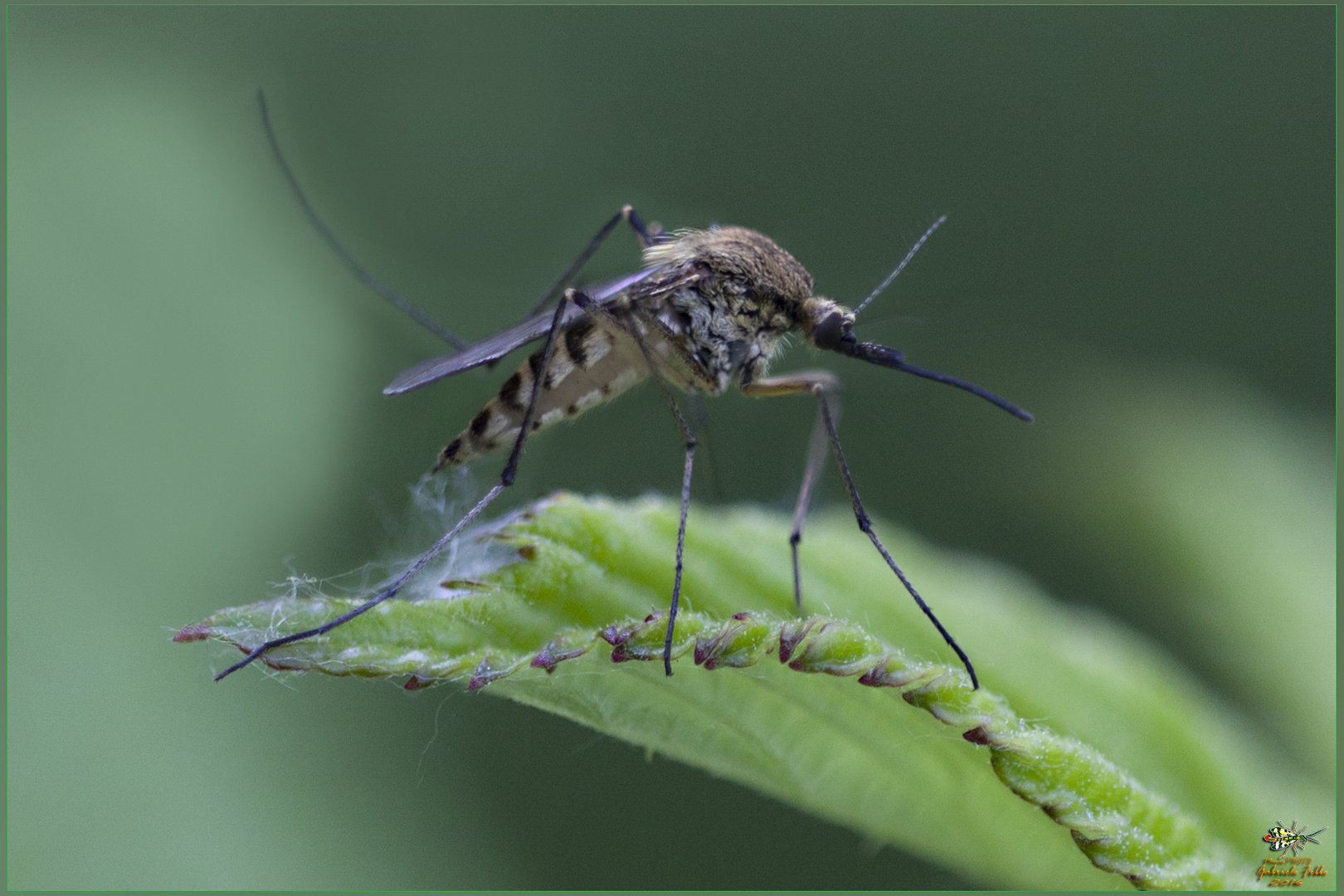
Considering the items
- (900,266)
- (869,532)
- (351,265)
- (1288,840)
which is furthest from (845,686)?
(351,265)

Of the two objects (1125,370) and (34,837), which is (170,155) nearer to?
(34,837)

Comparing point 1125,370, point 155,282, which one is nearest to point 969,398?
point 1125,370

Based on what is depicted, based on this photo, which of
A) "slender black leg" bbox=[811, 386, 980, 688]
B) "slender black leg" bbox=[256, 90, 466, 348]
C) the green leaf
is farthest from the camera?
"slender black leg" bbox=[256, 90, 466, 348]

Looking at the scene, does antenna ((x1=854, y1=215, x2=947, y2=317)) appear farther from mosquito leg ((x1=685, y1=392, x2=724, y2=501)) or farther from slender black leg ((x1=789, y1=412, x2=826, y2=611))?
mosquito leg ((x1=685, y1=392, x2=724, y2=501))

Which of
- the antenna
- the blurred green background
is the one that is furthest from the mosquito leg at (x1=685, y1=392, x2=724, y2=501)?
the antenna

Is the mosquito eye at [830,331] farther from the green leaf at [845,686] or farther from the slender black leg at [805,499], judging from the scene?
the green leaf at [845,686]
